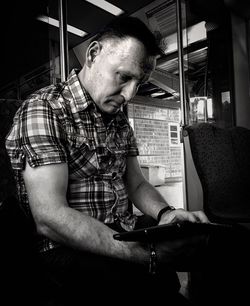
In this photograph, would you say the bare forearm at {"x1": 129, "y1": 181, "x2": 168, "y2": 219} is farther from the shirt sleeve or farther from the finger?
the shirt sleeve

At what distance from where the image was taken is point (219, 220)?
1394 mm

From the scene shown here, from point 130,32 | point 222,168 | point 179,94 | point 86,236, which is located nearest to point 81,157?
point 86,236

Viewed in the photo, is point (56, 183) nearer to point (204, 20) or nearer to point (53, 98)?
point (53, 98)

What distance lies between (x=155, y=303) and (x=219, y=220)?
0.66 m

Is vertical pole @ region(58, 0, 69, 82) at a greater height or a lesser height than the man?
greater

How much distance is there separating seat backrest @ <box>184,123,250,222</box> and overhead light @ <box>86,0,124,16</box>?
95.8 inches

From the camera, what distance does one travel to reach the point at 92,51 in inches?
46.2

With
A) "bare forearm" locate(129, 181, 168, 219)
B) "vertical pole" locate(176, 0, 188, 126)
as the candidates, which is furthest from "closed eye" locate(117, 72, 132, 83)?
"vertical pole" locate(176, 0, 188, 126)

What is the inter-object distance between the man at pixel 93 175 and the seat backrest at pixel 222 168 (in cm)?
33

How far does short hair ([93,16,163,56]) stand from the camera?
112 cm

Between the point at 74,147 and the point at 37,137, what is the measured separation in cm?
15

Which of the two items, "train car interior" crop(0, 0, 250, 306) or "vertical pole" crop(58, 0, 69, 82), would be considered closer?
"train car interior" crop(0, 0, 250, 306)

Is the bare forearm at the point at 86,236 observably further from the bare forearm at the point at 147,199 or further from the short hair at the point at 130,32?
the short hair at the point at 130,32

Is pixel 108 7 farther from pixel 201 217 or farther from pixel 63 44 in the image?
pixel 201 217
